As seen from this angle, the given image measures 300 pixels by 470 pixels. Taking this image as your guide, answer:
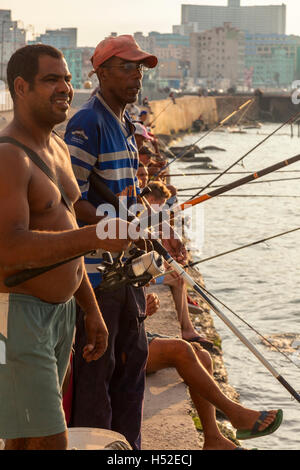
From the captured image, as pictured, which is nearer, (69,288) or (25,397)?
(25,397)

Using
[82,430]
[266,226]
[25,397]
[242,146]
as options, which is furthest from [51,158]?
[242,146]

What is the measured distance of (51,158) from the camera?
2873 millimetres

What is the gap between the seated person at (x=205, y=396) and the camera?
4020 mm

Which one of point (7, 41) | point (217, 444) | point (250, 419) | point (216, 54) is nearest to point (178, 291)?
point (217, 444)

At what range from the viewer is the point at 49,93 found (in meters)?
2.81

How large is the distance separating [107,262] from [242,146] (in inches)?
2242

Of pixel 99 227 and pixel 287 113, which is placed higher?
pixel 99 227

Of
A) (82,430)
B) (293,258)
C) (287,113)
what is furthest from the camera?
(287,113)

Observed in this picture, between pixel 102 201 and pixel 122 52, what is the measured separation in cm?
64

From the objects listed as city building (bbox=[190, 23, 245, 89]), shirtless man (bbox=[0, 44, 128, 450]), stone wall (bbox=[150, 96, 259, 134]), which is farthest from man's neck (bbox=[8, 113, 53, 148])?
city building (bbox=[190, 23, 245, 89])

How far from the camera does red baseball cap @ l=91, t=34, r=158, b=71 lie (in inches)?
148

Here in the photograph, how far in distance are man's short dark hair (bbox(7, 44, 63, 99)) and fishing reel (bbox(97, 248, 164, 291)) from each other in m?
0.63

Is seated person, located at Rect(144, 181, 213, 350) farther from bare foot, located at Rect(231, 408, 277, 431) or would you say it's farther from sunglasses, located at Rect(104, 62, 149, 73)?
sunglasses, located at Rect(104, 62, 149, 73)

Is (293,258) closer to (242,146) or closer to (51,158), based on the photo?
(51,158)
